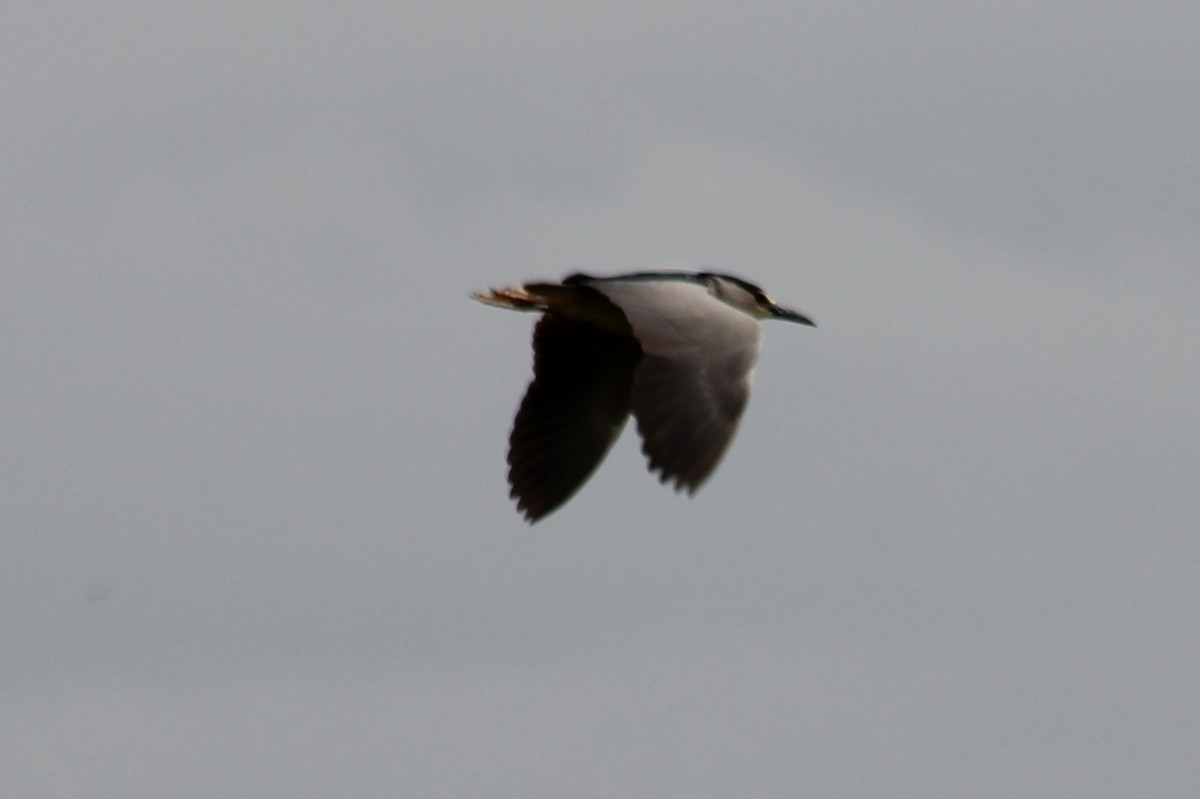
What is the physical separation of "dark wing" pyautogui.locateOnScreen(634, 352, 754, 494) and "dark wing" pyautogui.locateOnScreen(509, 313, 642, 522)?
8.11 ft

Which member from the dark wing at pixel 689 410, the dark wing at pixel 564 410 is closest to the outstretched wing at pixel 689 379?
the dark wing at pixel 689 410

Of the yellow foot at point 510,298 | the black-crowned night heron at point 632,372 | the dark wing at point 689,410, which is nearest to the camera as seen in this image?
the dark wing at point 689,410

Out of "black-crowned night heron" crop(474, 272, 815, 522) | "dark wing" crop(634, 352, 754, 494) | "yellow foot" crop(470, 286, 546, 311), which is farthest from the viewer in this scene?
"yellow foot" crop(470, 286, 546, 311)

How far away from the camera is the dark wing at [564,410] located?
2075cm

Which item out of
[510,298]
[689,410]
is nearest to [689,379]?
[689,410]

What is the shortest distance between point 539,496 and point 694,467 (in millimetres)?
3047

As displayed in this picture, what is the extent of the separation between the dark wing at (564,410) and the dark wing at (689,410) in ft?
8.11

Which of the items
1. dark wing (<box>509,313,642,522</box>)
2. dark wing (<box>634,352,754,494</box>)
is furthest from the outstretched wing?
dark wing (<box>509,313,642,522</box>)

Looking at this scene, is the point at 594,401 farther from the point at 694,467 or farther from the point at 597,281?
the point at 694,467

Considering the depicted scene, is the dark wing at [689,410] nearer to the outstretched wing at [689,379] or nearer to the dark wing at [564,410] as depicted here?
the outstretched wing at [689,379]

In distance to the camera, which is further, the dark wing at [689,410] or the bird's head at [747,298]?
the bird's head at [747,298]

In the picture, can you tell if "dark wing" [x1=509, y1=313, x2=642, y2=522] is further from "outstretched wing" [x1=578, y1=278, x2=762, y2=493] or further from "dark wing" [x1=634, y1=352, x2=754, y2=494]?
"dark wing" [x1=634, y1=352, x2=754, y2=494]

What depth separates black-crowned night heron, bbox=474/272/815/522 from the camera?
18.0 m

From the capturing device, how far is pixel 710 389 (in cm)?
1820
